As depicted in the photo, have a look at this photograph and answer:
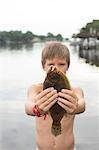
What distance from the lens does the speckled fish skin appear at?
355cm

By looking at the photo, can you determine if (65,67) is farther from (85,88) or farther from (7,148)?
(85,88)

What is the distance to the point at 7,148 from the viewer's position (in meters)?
9.59

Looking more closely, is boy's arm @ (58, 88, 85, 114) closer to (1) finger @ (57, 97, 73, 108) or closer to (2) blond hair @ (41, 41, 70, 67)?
(1) finger @ (57, 97, 73, 108)

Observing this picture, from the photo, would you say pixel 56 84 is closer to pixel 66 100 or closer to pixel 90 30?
pixel 66 100

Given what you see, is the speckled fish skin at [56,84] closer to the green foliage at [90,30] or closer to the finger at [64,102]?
the finger at [64,102]

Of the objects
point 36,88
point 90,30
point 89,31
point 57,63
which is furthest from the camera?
point 89,31

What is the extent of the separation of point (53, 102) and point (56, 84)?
5.5 inches

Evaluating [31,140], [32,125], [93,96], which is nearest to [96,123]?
[32,125]

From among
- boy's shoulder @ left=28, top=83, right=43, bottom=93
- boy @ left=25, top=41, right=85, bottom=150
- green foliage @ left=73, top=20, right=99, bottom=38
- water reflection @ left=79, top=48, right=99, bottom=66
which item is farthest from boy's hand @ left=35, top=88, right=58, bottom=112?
green foliage @ left=73, top=20, right=99, bottom=38

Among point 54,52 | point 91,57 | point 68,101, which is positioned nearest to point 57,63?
point 54,52

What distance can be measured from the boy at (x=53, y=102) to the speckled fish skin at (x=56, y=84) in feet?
0.10

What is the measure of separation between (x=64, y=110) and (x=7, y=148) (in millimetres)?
6083

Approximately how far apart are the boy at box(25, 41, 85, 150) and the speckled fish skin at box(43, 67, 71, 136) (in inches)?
1.2

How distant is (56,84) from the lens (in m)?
3.58
